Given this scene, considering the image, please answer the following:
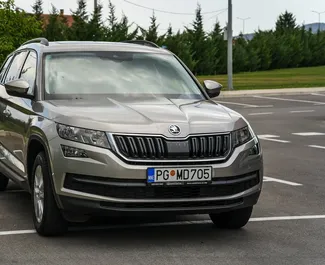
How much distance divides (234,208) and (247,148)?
0.50 m

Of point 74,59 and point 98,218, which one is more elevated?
point 74,59

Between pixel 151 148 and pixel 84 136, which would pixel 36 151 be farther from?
pixel 151 148

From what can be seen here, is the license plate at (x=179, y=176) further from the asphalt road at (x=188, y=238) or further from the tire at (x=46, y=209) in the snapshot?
the tire at (x=46, y=209)

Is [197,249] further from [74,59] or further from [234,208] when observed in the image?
[74,59]

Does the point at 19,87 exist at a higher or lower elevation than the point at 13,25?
higher

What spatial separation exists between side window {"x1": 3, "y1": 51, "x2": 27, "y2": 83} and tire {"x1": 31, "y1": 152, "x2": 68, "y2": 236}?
1904mm

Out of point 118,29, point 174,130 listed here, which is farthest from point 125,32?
point 174,130

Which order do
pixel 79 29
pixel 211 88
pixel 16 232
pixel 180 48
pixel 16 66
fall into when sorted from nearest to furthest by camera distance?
pixel 16 232
pixel 211 88
pixel 16 66
pixel 79 29
pixel 180 48

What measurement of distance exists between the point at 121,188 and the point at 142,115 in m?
0.66

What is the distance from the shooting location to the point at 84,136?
6531mm

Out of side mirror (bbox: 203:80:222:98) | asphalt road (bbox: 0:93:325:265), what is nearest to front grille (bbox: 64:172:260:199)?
asphalt road (bbox: 0:93:325:265)

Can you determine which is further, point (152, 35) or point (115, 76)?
point (152, 35)

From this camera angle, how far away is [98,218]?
7.83m

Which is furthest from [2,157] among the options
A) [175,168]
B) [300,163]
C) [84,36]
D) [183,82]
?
[84,36]
